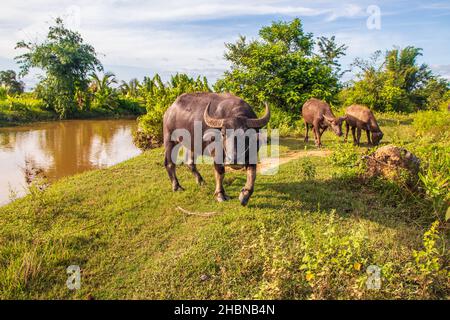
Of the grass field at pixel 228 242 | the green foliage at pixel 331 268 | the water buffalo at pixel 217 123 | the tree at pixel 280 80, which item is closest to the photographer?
the green foliage at pixel 331 268

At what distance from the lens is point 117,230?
454 cm

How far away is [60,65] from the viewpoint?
23.4 m

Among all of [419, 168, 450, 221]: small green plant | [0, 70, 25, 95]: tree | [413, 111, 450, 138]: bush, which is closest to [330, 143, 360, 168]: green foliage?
[419, 168, 450, 221]: small green plant

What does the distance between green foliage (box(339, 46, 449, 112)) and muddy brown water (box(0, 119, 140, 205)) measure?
13.3 meters

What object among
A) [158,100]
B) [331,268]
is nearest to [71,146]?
[158,100]

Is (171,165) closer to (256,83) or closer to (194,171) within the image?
(194,171)

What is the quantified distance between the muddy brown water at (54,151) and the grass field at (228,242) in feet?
7.61

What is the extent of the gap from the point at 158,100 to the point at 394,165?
841cm

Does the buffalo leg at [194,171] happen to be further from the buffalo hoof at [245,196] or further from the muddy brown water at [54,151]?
the muddy brown water at [54,151]

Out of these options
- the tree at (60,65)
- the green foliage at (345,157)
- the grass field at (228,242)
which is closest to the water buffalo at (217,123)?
the grass field at (228,242)

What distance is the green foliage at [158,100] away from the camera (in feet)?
36.5

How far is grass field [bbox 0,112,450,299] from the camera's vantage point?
3301 mm

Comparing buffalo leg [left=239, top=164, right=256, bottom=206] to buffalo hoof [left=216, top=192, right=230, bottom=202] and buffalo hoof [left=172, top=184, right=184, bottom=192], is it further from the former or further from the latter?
buffalo hoof [left=172, top=184, right=184, bottom=192]
